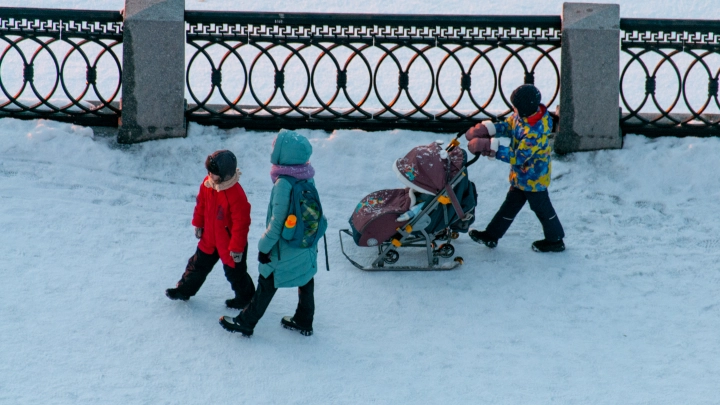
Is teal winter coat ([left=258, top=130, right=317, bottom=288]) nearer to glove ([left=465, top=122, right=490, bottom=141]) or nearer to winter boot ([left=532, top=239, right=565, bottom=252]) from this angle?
glove ([left=465, top=122, right=490, bottom=141])

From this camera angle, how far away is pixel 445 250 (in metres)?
7.68

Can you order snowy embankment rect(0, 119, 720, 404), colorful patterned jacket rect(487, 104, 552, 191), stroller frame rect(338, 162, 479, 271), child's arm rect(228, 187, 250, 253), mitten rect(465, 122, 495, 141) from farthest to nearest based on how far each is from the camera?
mitten rect(465, 122, 495, 141) < colorful patterned jacket rect(487, 104, 552, 191) < stroller frame rect(338, 162, 479, 271) < child's arm rect(228, 187, 250, 253) < snowy embankment rect(0, 119, 720, 404)

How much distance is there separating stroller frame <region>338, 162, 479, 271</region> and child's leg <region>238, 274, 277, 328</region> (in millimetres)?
1299

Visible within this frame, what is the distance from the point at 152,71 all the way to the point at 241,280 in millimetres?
3334

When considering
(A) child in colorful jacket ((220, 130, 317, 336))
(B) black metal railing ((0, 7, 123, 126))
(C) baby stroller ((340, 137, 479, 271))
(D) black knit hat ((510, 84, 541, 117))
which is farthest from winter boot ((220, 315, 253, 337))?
(B) black metal railing ((0, 7, 123, 126))

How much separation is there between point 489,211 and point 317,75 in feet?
16.4

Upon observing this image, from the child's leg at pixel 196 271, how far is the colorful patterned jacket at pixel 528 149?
2.48 metres

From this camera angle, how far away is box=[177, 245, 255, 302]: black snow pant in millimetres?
6680

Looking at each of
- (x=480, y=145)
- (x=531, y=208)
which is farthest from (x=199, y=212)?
(x=531, y=208)

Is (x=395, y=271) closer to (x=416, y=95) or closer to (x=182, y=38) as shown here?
(x=182, y=38)

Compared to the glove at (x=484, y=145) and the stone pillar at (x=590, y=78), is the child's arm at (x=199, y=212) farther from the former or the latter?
the stone pillar at (x=590, y=78)

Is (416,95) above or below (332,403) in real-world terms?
above

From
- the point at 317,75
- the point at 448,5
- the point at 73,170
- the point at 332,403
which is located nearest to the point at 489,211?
the point at 332,403

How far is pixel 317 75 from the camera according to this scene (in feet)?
42.4
